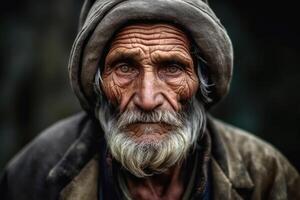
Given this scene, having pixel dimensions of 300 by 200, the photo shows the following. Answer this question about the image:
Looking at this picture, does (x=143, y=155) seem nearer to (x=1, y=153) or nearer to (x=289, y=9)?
(x=289, y=9)

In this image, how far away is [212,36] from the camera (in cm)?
318

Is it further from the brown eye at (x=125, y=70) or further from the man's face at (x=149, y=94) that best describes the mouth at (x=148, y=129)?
the brown eye at (x=125, y=70)

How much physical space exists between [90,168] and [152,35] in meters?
0.96

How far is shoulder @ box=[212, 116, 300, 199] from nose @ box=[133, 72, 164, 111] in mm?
740

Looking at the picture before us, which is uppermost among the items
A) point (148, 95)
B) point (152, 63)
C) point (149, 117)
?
point (152, 63)

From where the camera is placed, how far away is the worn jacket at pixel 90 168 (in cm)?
344

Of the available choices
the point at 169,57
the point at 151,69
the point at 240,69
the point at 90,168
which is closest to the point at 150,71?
the point at 151,69

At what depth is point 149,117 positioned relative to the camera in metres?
3.08

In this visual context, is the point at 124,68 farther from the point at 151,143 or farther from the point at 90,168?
the point at 90,168

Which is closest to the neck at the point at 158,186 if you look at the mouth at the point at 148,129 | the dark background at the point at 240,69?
the mouth at the point at 148,129

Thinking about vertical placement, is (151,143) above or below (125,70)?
below

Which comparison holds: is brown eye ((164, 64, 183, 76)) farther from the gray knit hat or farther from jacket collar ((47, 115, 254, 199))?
jacket collar ((47, 115, 254, 199))

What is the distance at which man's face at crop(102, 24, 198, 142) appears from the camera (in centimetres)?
311

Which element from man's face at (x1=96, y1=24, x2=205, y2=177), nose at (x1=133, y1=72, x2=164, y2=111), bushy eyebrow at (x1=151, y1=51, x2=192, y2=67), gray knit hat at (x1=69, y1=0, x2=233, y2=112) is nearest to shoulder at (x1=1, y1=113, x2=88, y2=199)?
Answer: gray knit hat at (x1=69, y1=0, x2=233, y2=112)
